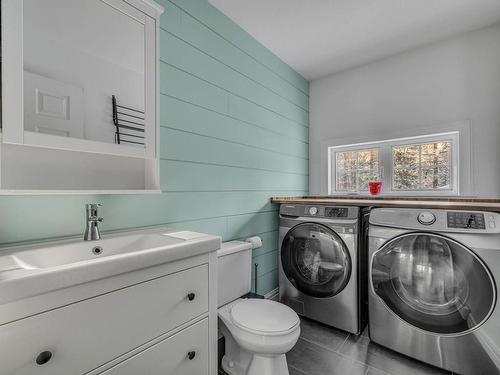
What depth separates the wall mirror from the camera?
3.14ft

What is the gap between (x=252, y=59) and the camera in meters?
2.15

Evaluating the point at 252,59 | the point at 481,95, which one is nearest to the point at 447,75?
the point at 481,95

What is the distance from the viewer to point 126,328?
85 centimetres

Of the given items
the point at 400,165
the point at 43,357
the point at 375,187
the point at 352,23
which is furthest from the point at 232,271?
the point at 352,23

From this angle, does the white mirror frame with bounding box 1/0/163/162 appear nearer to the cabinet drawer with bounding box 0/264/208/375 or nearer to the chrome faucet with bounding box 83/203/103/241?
Answer: the chrome faucet with bounding box 83/203/103/241

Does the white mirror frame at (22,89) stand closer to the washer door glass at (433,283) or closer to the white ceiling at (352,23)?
the white ceiling at (352,23)

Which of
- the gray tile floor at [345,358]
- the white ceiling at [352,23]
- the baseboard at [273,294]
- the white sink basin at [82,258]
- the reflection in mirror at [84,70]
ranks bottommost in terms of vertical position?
the gray tile floor at [345,358]

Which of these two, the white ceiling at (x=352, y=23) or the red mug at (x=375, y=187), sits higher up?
the white ceiling at (x=352, y=23)

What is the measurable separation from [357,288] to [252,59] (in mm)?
2034

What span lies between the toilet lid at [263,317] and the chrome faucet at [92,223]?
0.81 metres

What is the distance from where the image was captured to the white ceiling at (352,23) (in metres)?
1.78

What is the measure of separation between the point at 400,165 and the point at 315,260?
1.39 meters

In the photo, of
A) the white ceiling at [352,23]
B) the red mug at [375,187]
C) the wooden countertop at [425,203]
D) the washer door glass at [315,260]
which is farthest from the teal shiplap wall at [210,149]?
the red mug at [375,187]

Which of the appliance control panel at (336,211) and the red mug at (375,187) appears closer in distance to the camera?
the appliance control panel at (336,211)
